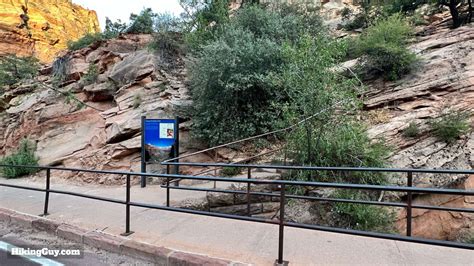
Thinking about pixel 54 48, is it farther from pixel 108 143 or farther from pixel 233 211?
pixel 233 211

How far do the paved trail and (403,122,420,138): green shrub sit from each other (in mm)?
3832

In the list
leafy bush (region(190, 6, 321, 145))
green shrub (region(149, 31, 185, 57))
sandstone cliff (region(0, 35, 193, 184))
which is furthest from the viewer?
green shrub (region(149, 31, 185, 57))

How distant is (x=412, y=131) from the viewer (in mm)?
6555

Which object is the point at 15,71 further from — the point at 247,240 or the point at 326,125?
the point at 247,240

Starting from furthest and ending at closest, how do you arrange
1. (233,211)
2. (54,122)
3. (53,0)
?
(53,0) < (54,122) < (233,211)

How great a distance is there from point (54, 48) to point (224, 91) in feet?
131

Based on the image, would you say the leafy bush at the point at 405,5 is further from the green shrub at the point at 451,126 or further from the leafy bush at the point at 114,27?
the leafy bush at the point at 114,27

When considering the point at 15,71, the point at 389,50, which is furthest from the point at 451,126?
the point at 15,71

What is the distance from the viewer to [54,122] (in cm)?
1185

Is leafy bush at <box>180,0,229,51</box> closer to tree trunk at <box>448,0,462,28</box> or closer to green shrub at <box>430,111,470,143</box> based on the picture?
green shrub at <box>430,111,470,143</box>

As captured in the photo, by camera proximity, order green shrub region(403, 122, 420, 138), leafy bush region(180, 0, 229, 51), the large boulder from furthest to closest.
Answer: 1. the large boulder
2. leafy bush region(180, 0, 229, 51)
3. green shrub region(403, 122, 420, 138)

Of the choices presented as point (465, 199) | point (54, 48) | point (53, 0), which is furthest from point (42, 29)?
point (465, 199)

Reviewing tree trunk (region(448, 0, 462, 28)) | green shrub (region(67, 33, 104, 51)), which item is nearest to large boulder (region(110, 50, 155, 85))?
green shrub (region(67, 33, 104, 51))

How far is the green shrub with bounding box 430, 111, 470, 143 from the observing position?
6125 millimetres
